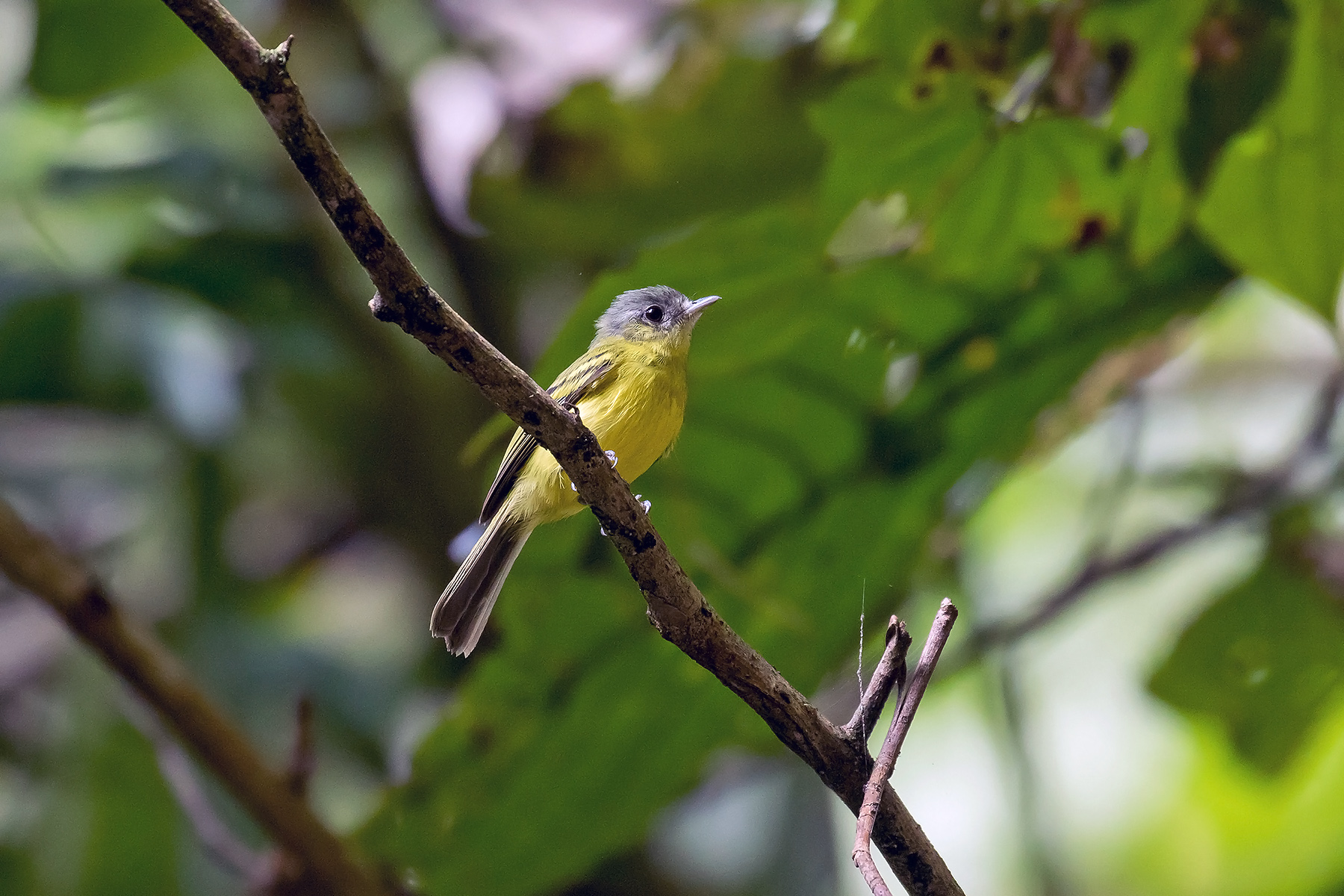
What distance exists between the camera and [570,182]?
2947mm

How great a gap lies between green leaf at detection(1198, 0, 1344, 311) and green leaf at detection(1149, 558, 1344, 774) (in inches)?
37.2

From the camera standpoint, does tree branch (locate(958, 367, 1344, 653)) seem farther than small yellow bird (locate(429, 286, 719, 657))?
Yes

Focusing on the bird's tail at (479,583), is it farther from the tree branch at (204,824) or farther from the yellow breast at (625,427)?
the tree branch at (204,824)

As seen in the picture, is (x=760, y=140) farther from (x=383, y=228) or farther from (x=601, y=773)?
(x=383, y=228)

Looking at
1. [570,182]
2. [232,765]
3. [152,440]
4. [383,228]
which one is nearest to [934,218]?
[570,182]

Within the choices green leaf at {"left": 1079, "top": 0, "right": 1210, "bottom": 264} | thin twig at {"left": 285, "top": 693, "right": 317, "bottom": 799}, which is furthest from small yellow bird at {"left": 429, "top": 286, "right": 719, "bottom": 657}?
Answer: green leaf at {"left": 1079, "top": 0, "right": 1210, "bottom": 264}

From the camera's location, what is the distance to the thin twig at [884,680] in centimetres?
113

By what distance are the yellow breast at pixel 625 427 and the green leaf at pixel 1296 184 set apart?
3.00ft

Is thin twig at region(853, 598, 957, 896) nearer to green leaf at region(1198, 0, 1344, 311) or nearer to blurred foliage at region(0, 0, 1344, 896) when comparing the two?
blurred foliage at region(0, 0, 1344, 896)

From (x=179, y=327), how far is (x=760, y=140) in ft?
5.15

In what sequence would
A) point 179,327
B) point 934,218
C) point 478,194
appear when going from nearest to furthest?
point 934,218 < point 478,194 < point 179,327

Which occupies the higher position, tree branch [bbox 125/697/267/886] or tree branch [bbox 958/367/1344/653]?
tree branch [bbox 125/697/267/886]

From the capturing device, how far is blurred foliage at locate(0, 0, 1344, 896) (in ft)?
6.52

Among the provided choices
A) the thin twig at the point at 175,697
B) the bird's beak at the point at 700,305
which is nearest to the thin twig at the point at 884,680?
the bird's beak at the point at 700,305
